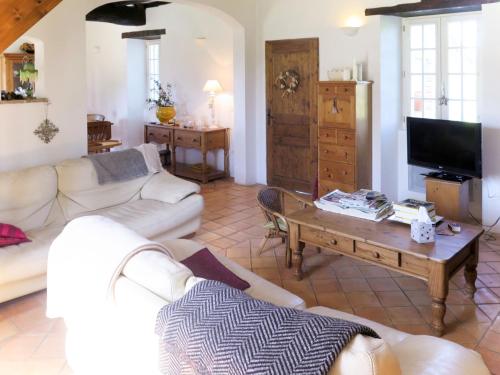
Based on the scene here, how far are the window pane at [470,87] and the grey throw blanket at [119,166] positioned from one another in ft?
11.1

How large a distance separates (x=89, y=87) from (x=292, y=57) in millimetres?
4650

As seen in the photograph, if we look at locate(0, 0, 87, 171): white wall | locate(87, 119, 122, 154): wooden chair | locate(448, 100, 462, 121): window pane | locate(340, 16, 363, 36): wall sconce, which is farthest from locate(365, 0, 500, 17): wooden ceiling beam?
locate(87, 119, 122, 154): wooden chair

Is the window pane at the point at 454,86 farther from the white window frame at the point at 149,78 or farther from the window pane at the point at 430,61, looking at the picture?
the white window frame at the point at 149,78

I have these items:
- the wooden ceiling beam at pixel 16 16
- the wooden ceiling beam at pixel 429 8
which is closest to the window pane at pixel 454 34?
the wooden ceiling beam at pixel 429 8

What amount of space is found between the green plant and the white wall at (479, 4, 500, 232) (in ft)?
16.1

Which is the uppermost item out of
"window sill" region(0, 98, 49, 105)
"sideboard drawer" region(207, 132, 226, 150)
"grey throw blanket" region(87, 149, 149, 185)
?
"window sill" region(0, 98, 49, 105)

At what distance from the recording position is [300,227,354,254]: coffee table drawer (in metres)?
3.56

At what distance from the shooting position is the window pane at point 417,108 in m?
5.69

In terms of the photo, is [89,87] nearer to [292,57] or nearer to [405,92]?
[292,57]

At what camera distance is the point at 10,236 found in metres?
3.68

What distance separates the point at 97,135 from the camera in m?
7.76

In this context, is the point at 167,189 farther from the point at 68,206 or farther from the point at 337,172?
the point at 337,172

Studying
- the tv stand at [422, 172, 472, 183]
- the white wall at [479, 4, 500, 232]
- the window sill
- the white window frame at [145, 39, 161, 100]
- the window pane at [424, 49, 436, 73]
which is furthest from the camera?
the white window frame at [145, 39, 161, 100]

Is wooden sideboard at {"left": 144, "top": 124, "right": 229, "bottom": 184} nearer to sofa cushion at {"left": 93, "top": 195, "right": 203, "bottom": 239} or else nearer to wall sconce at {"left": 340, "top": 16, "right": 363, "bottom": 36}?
wall sconce at {"left": 340, "top": 16, "right": 363, "bottom": 36}
